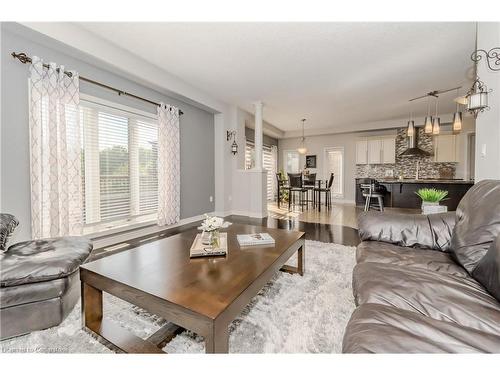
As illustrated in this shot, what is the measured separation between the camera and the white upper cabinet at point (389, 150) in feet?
22.7

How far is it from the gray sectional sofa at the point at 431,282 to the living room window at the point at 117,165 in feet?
10.7

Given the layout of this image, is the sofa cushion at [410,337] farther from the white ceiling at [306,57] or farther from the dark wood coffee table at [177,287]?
the white ceiling at [306,57]

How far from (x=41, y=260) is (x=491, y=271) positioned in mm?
2492

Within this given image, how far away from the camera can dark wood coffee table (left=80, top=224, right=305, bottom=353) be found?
91 cm

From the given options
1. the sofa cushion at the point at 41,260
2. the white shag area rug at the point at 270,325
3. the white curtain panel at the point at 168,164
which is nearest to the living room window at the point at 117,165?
the white curtain panel at the point at 168,164

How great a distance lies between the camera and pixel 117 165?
3301mm

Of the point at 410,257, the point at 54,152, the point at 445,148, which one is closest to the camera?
the point at 410,257

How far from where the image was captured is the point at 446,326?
2.54 ft

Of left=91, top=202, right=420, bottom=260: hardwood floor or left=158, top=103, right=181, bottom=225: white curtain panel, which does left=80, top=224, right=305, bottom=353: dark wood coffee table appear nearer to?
left=91, top=202, right=420, bottom=260: hardwood floor

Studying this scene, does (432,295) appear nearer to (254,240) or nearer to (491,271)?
(491,271)

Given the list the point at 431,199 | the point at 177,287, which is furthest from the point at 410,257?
the point at 177,287

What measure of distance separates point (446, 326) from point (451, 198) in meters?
5.51
